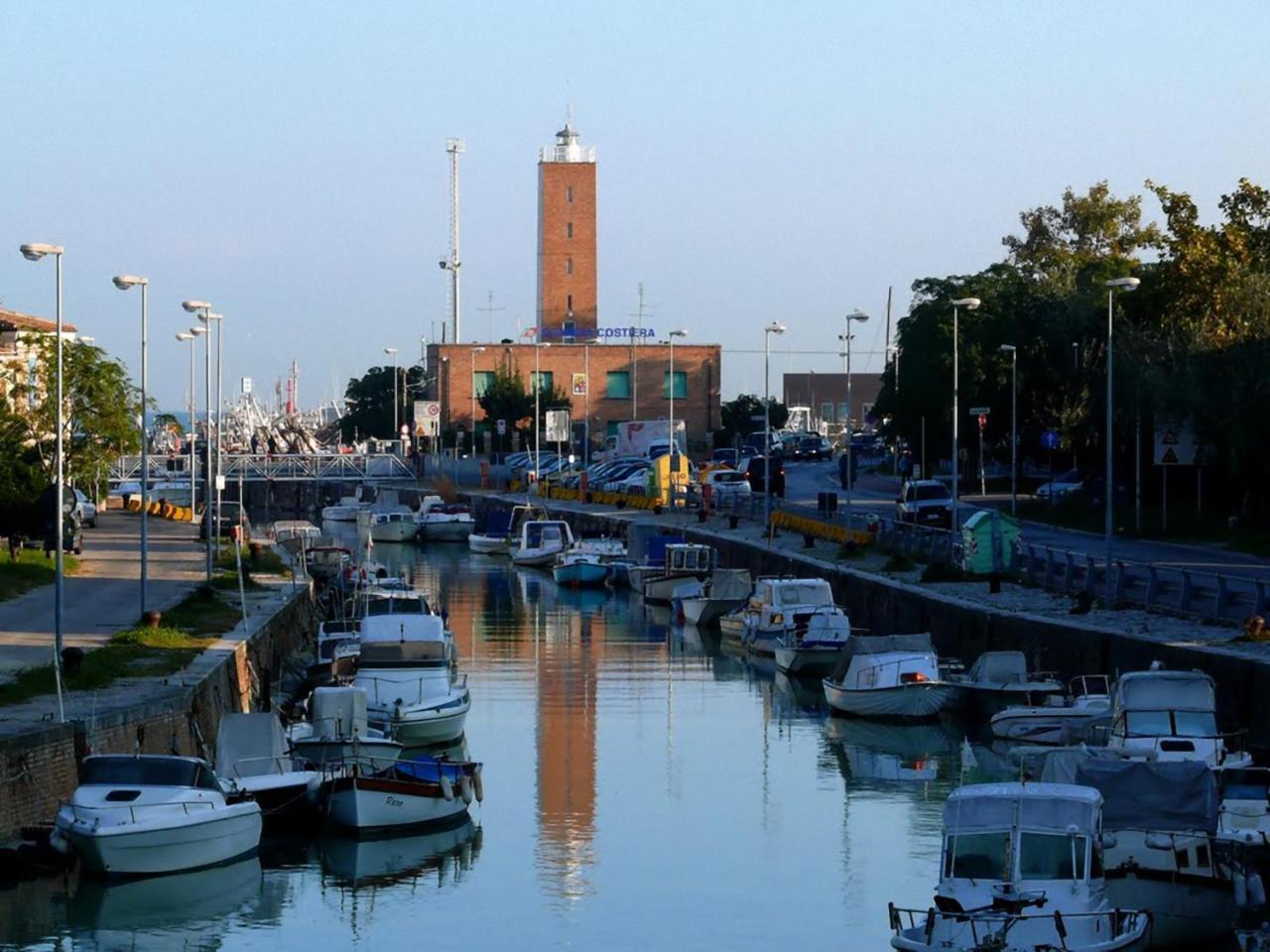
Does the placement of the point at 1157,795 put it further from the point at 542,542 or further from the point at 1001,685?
the point at 542,542

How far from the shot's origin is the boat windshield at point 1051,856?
77.5 feet

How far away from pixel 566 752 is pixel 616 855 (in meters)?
8.77

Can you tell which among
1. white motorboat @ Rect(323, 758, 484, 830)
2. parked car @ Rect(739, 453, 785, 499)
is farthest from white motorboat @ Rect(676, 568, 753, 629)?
white motorboat @ Rect(323, 758, 484, 830)

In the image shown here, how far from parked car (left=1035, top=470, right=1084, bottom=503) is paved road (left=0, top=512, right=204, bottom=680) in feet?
109

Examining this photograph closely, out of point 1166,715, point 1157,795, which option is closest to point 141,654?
point 1166,715

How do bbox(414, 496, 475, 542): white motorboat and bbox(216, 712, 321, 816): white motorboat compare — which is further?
bbox(414, 496, 475, 542): white motorboat

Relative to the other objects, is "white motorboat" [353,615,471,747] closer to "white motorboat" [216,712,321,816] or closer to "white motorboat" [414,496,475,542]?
"white motorboat" [216,712,321,816]

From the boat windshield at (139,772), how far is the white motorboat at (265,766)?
2.32 m

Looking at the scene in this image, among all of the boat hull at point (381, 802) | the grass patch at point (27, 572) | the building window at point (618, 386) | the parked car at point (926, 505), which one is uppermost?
the building window at point (618, 386)

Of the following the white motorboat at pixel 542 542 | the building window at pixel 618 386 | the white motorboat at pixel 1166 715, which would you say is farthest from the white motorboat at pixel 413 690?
the building window at pixel 618 386

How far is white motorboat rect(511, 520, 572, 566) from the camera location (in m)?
86.4

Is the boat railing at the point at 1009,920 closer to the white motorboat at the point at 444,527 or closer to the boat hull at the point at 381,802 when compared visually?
the boat hull at the point at 381,802

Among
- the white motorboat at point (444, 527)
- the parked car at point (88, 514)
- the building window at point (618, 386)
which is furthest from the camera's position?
the building window at point (618, 386)

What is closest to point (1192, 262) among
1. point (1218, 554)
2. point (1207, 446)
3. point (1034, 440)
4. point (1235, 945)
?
point (1207, 446)
